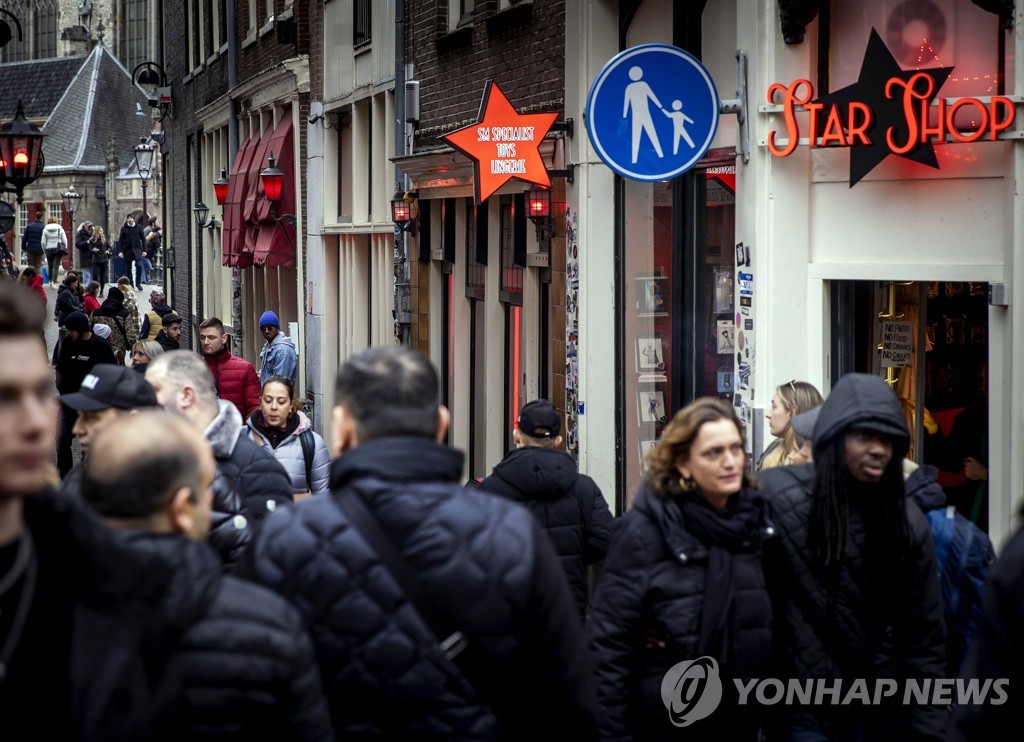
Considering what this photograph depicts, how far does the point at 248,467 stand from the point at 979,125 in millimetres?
3952

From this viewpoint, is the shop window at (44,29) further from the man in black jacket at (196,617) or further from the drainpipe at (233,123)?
the man in black jacket at (196,617)

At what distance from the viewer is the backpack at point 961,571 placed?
16.5 feet

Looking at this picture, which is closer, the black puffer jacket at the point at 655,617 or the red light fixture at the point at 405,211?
the black puffer jacket at the point at 655,617

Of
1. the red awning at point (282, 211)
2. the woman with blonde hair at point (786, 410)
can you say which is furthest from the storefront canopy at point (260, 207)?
the woman with blonde hair at point (786, 410)

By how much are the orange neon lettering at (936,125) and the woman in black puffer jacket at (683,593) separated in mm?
3439

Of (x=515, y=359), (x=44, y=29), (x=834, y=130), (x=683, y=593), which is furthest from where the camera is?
(x=44, y=29)

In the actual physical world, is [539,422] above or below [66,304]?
below

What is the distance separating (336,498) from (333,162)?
56.8 ft

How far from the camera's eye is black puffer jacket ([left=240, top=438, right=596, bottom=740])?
10.9 ft

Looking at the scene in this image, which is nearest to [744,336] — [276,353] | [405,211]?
[405,211]

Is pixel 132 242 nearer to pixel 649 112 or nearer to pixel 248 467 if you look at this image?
pixel 649 112

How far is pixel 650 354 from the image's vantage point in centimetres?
1084

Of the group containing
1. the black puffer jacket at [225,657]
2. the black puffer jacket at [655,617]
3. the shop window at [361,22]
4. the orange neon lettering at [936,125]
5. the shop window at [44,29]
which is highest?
the shop window at [44,29]

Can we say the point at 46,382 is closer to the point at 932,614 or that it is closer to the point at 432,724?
the point at 432,724
